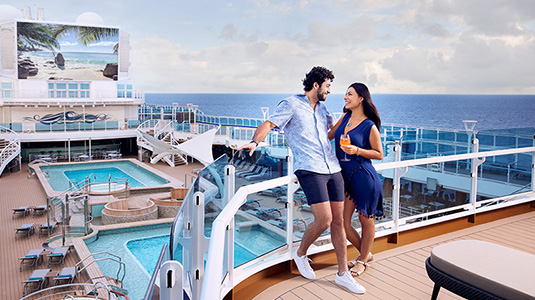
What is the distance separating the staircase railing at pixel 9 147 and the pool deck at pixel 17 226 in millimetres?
692

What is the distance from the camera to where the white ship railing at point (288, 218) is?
4.35 feet

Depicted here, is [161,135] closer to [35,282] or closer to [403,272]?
[35,282]

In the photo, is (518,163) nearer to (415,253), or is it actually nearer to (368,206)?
(415,253)

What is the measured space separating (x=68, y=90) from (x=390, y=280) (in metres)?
28.8

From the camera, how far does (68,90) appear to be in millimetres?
28219

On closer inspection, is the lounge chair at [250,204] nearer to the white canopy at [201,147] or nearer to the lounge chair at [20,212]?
the lounge chair at [20,212]

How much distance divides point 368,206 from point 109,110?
92.6 ft

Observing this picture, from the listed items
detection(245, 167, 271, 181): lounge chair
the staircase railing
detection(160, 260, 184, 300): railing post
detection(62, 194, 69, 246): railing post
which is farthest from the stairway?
detection(160, 260, 184, 300): railing post

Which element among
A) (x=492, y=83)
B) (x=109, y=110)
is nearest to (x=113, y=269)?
(x=109, y=110)

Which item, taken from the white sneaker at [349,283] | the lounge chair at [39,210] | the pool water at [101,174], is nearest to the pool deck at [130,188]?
the pool water at [101,174]

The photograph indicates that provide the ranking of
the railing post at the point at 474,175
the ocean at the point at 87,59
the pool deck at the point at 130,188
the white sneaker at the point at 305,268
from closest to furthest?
the white sneaker at the point at 305,268 < the railing post at the point at 474,175 < the pool deck at the point at 130,188 < the ocean at the point at 87,59

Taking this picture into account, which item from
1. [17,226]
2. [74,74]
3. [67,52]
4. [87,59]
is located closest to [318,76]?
[17,226]

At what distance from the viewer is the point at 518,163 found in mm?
5297

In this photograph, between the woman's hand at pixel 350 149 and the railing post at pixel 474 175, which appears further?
the railing post at pixel 474 175
